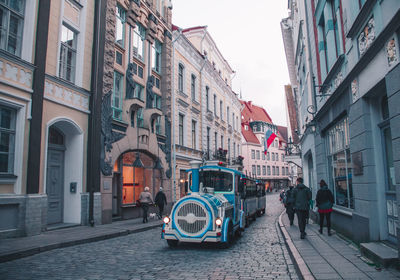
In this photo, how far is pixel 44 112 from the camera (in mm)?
11578

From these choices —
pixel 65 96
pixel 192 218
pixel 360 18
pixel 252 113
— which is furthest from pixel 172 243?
pixel 252 113

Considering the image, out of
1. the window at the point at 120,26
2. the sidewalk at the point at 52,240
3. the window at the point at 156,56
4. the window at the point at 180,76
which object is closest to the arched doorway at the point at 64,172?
the sidewalk at the point at 52,240

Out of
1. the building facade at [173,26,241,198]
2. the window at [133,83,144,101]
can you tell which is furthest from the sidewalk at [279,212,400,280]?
the building facade at [173,26,241,198]

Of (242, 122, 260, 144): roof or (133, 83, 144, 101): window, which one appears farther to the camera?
(242, 122, 260, 144): roof

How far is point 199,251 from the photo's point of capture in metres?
8.73

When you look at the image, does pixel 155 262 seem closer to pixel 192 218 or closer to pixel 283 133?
pixel 192 218

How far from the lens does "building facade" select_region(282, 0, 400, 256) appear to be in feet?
19.5

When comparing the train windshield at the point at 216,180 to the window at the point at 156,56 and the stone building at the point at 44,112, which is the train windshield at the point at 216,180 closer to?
the stone building at the point at 44,112

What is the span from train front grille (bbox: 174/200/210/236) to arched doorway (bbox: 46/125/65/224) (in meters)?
6.41

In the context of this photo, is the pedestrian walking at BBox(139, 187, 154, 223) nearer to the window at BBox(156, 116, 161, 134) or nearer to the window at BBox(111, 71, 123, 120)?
the window at BBox(111, 71, 123, 120)

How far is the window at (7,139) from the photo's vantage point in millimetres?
10055

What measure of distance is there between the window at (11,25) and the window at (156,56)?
964 centimetres

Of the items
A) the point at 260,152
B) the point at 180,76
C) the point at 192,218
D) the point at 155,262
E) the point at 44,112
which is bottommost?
the point at 155,262

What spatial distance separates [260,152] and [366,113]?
54838mm
